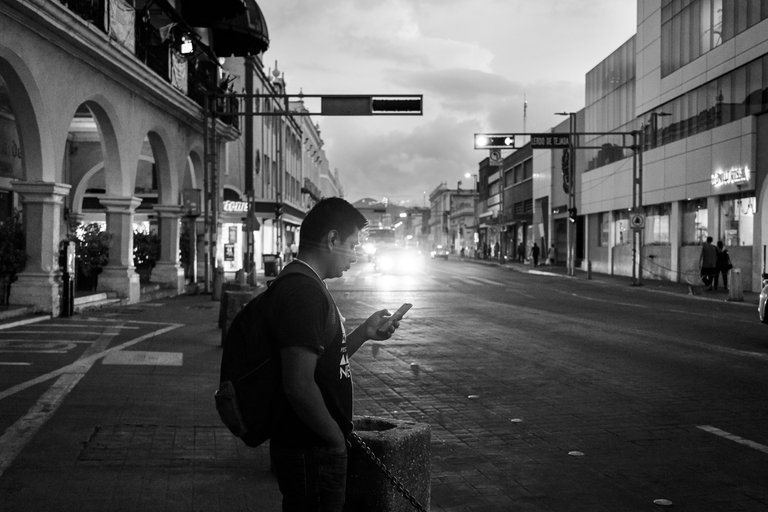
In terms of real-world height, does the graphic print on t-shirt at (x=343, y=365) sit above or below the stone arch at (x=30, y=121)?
below

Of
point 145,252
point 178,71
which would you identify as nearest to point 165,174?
point 145,252

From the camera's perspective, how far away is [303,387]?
2.80 meters

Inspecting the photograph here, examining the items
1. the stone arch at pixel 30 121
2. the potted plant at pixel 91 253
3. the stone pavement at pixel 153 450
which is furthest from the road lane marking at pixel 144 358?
the potted plant at pixel 91 253

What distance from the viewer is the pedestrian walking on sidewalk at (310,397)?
280cm

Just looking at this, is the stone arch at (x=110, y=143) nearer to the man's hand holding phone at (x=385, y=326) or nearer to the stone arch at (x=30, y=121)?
the stone arch at (x=30, y=121)

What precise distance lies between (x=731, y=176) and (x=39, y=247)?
24170mm

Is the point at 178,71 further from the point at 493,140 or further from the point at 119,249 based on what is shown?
the point at 493,140

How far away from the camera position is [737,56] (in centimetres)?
2988

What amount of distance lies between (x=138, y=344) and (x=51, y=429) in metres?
Answer: 6.12

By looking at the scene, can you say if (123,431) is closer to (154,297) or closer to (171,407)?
(171,407)

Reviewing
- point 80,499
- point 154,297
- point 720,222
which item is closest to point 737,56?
point 720,222

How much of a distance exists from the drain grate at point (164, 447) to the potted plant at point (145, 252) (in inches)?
788

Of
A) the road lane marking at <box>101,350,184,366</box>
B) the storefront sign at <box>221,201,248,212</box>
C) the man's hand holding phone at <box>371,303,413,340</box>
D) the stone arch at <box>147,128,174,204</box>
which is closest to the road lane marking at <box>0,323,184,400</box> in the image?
the road lane marking at <box>101,350,184,366</box>

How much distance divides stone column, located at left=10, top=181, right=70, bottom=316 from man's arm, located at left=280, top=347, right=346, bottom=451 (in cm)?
1498
